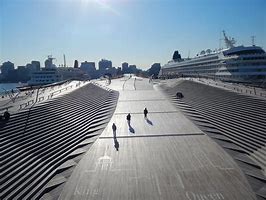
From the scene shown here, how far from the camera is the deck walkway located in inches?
427

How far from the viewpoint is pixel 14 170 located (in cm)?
1259

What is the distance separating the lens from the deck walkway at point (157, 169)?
35.6 feet

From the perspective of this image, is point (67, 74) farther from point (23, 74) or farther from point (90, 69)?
point (90, 69)

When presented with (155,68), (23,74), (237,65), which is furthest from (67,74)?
(155,68)

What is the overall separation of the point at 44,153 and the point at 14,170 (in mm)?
2597

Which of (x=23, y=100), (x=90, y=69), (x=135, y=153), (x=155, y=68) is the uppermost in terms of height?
(x=155, y=68)

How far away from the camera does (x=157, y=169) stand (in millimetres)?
13008

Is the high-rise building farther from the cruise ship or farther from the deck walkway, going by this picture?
the deck walkway

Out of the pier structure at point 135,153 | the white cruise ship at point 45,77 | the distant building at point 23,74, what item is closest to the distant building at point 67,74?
the white cruise ship at point 45,77

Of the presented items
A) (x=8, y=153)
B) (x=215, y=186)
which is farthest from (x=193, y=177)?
(x=8, y=153)

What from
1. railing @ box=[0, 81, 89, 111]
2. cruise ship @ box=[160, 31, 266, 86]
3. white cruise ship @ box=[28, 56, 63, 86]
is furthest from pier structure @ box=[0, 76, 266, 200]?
white cruise ship @ box=[28, 56, 63, 86]

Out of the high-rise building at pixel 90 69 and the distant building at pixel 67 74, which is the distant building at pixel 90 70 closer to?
the high-rise building at pixel 90 69

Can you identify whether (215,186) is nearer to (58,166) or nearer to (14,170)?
(58,166)

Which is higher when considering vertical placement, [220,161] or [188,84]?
[188,84]
